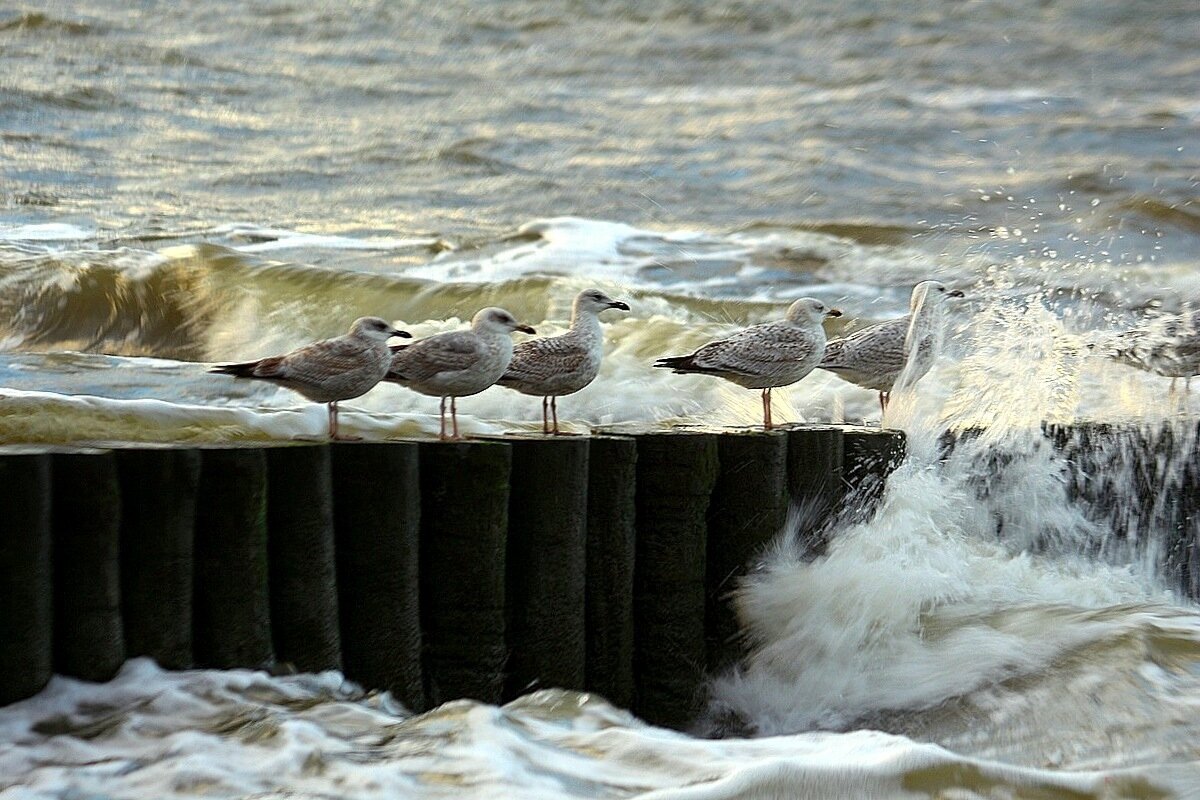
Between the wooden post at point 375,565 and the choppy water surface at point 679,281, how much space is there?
6.7 inches

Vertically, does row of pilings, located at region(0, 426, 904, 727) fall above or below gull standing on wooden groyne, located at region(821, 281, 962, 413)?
below

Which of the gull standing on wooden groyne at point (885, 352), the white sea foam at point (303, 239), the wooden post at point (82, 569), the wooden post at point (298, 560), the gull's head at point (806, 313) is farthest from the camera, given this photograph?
the white sea foam at point (303, 239)

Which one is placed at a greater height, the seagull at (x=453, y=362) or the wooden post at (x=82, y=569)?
the seagull at (x=453, y=362)

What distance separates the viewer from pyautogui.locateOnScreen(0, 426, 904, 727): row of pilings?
12.6ft

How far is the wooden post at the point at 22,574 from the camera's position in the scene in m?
3.67

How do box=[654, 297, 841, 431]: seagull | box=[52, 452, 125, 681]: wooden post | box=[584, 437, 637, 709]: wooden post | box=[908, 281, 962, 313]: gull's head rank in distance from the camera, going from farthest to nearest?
box=[908, 281, 962, 313]: gull's head → box=[654, 297, 841, 431]: seagull → box=[584, 437, 637, 709]: wooden post → box=[52, 452, 125, 681]: wooden post

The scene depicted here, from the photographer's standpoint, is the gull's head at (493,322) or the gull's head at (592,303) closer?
the gull's head at (493,322)

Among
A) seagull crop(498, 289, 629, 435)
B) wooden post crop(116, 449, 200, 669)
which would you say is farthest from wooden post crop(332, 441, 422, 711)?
seagull crop(498, 289, 629, 435)

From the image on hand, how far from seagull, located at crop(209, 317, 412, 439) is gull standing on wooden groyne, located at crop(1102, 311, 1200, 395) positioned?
175 inches

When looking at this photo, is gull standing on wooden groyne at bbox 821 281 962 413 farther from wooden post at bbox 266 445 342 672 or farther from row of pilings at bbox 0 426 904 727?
wooden post at bbox 266 445 342 672

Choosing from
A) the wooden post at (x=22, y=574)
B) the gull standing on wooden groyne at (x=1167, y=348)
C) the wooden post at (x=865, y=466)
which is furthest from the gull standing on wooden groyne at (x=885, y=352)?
the wooden post at (x=22, y=574)

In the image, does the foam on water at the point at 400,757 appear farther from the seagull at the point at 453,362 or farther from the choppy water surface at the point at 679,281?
the seagull at the point at 453,362

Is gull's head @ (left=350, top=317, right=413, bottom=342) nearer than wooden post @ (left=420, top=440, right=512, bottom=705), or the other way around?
wooden post @ (left=420, top=440, right=512, bottom=705)

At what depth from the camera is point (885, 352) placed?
25.6ft
